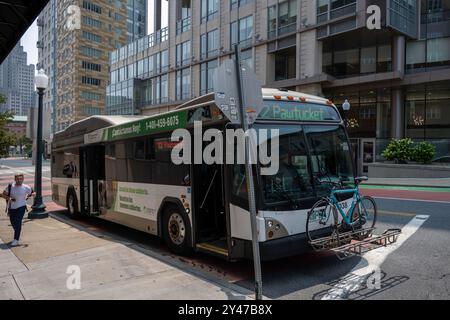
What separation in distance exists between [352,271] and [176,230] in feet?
10.3

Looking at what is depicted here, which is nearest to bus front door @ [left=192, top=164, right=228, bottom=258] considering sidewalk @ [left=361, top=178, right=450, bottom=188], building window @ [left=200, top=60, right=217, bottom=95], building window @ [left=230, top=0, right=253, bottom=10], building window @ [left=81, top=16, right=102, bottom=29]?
sidewalk @ [left=361, top=178, right=450, bottom=188]

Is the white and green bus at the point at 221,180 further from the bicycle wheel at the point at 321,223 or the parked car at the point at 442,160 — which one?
the parked car at the point at 442,160

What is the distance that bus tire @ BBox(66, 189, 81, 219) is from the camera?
12555 millimetres

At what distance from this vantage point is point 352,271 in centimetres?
625

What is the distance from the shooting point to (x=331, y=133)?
22.7ft

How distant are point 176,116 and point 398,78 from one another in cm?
2747

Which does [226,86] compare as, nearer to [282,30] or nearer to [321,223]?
[321,223]

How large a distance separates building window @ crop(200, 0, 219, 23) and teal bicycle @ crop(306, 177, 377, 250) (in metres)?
39.5

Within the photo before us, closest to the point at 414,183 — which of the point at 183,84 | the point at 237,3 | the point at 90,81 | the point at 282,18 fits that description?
the point at 282,18

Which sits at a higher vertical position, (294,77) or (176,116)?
(294,77)

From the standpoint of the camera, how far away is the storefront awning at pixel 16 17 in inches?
299

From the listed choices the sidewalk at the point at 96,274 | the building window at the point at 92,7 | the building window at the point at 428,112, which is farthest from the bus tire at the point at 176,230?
the building window at the point at 92,7
